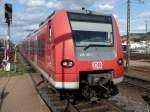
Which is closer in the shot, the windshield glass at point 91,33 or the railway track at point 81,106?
the railway track at point 81,106

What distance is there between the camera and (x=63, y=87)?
10555mm

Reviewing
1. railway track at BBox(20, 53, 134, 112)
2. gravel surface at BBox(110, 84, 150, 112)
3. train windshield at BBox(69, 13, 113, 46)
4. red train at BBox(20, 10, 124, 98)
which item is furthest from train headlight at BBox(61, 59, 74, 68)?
gravel surface at BBox(110, 84, 150, 112)

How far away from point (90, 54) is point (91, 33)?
81cm

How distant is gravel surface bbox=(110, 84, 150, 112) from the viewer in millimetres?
10398

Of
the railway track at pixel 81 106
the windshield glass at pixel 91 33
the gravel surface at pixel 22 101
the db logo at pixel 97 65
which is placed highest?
the windshield glass at pixel 91 33

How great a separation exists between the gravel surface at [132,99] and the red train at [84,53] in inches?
24.5

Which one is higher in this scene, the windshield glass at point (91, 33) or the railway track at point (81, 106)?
the windshield glass at point (91, 33)

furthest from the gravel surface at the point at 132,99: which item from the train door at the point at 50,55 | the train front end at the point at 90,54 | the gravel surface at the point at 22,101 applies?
the gravel surface at the point at 22,101

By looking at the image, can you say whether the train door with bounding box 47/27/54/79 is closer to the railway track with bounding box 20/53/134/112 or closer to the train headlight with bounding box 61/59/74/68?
the train headlight with bounding box 61/59/74/68

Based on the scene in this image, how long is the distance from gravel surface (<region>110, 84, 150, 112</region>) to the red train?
2.04 feet

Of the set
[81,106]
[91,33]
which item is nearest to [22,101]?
[81,106]

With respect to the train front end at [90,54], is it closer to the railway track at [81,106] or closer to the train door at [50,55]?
the railway track at [81,106]

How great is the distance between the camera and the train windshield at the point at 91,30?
11.1m

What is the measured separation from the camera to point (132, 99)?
38.8 feet
